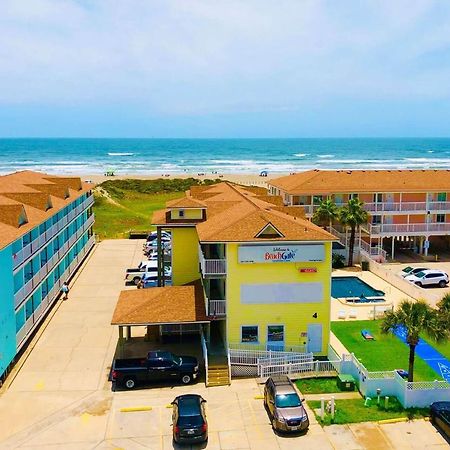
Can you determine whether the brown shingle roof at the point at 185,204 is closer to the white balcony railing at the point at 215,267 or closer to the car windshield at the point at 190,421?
the white balcony railing at the point at 215,267

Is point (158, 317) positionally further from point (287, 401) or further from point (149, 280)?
point (149, 280)

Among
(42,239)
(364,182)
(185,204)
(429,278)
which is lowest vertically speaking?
(429,278)

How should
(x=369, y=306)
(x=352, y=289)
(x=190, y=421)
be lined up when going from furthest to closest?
(x=352, y=289) < (x=369, y=306) < (x=190, y=421)

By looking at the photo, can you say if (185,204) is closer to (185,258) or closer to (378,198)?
(185,258)

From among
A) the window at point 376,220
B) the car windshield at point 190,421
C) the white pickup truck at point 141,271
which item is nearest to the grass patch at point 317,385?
the car windshield at point 190,421

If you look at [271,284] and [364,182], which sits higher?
[364,182]

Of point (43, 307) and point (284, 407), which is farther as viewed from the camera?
point (43, 307)

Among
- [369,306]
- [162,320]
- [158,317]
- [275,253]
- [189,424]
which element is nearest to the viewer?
[189,424]

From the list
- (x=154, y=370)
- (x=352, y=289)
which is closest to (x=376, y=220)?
(x=352, y=289)

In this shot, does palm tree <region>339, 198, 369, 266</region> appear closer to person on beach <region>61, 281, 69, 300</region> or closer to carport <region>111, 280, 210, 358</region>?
carport <region>111, 280, 210, 358</region>
